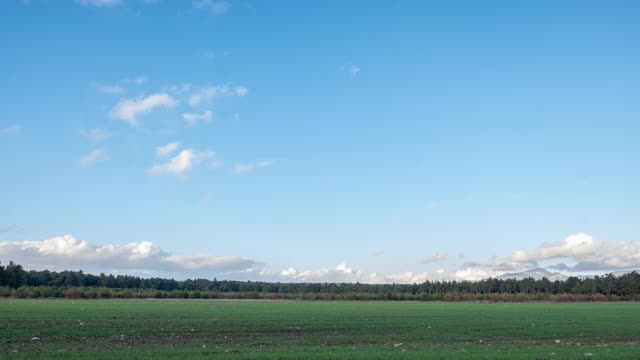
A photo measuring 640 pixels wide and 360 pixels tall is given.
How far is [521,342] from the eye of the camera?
34188 mm

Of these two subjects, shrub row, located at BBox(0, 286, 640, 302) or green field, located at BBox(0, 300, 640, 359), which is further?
shrub row, located at BBox(0, 286, 640, 302)

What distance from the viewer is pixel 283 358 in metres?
22.6

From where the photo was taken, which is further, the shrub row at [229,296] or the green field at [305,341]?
the shrub row at [229,296]

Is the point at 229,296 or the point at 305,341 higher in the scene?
the point at 305,341

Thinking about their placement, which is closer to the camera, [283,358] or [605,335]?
[283,358]

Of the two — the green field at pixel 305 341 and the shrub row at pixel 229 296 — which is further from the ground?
the green field at pixel 305 341

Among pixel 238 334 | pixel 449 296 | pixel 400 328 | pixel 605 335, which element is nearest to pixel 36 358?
pixel 238 334

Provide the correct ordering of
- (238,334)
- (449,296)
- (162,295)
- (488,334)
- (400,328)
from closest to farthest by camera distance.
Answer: (238,334), (488,334), (400,328), (162,295), (449,296)

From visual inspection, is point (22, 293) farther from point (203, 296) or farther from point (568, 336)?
point (568, 336)

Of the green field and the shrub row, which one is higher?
the green field

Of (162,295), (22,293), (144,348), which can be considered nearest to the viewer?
(144,348)

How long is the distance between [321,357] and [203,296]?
141 meters

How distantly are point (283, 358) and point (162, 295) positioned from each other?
137 metres

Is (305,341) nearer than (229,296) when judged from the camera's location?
Yes
